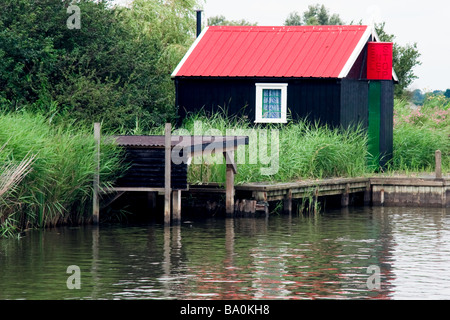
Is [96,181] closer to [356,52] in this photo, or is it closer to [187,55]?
[187,55]

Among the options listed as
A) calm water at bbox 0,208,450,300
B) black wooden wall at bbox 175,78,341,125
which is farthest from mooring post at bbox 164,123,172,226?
black wooden wall at bbox 175,78,341,125

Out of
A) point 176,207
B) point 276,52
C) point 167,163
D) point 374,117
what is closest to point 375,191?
point 374,117

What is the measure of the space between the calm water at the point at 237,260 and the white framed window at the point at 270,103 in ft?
22.8

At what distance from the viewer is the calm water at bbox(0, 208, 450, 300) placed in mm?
13898

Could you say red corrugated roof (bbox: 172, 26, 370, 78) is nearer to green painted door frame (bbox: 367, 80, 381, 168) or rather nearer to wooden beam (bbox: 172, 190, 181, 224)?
green painted door frame (bbox: 367, 80, 381, 168)

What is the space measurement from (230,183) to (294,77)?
7.44m

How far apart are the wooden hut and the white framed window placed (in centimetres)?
3

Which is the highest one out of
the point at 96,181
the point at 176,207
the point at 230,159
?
the point at 230,159

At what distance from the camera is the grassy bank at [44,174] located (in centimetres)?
1922

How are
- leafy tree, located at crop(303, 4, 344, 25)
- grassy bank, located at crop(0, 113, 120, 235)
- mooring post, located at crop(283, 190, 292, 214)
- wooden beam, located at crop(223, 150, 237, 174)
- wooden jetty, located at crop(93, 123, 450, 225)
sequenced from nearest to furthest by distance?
grassy bank, located at crop(0, 113, 120, 235)
wooden jetty, located at crop(93, 123, 450, 225)
wooden beam, located at crop(223, 150, 237, 174)
mooring post, located at crop(283, 190, 292, 214)
leafy tree, located at crop(303, 4, 344, 25)

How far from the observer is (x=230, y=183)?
916 inches

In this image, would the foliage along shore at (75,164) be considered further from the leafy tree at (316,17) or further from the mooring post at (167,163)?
the leafy tree at (316,17)
